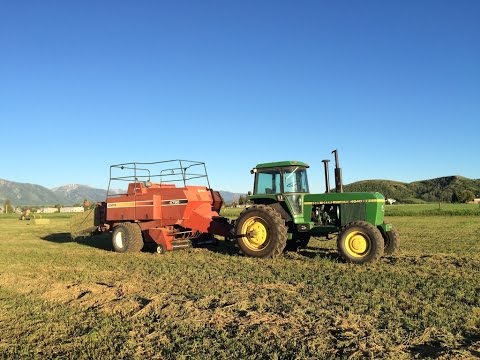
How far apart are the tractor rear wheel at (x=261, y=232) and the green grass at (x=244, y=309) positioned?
69 centimetres

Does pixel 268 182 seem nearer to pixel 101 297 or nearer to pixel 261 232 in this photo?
pixel 261 232

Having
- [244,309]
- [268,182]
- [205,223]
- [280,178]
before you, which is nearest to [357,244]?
[280,178]

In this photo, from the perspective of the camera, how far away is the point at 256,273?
898cm

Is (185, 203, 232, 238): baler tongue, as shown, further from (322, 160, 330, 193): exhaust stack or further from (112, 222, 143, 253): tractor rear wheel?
(322, 160, 330, 193): exhaust stack

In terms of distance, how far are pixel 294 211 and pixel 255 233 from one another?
1.16m

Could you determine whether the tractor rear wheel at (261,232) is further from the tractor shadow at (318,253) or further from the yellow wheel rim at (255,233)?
the tractor shadow at (318,253)

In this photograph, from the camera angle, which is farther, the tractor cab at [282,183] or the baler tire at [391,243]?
the tractor cab at [282,183]

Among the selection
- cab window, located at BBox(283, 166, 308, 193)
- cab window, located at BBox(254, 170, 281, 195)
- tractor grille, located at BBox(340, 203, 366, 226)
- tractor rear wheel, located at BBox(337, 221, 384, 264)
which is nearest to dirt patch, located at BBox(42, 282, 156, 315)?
tractor rear wheel, located at BBox(337, 221, 384, 264)

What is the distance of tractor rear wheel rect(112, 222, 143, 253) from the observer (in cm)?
1334

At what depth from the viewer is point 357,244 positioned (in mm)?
10227

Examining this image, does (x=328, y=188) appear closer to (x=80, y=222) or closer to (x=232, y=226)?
(x=232, y=226)

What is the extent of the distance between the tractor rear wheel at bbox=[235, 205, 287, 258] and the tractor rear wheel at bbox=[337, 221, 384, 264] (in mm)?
1534

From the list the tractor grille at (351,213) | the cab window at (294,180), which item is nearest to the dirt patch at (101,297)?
the cab window at (294,180)

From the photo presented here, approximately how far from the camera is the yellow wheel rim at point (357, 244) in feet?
33.2
